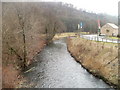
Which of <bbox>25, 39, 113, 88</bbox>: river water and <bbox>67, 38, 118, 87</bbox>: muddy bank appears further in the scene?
<bbox>67, 38, 118, 87</bbox>: muddy bank

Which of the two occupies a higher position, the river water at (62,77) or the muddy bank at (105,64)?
the muddy bank at (105,64)

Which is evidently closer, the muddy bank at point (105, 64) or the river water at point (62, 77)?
the river water at point (62, 77)

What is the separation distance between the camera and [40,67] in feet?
68.1

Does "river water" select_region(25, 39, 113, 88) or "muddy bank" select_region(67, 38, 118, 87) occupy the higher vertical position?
"muddy bank" select_region(67, 38, 118, 87)

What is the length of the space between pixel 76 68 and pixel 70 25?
7875cm

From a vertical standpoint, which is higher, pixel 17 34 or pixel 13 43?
pixel 17 34

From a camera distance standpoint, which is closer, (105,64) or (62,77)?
(62,77)

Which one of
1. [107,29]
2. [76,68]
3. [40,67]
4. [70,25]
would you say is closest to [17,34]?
[40,67]

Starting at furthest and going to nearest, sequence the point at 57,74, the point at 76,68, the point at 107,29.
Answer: the point at 107,29
the point at 76,68
the point at 57,74

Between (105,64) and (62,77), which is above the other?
(105,64)

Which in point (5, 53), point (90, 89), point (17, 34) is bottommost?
point (90, 89)

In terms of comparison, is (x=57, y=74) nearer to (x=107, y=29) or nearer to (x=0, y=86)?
(x=0, y=86)

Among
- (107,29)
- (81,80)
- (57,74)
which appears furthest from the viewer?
(107,29)

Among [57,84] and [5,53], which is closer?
[57,84]
